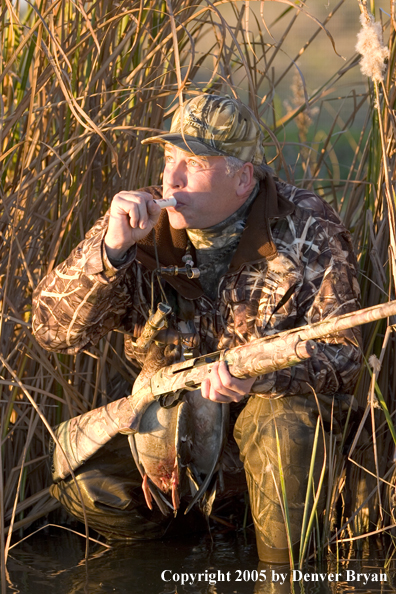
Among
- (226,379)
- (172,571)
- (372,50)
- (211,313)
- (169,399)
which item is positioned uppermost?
(372,50)

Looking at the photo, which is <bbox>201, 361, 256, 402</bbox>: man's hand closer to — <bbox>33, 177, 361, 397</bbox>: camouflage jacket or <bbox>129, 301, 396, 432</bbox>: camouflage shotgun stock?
<bbox>129, 301, 396, 432</bbox>: camouflage shotgun stock

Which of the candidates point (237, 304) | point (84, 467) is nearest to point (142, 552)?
point (84, 467)

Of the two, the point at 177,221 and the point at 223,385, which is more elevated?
the point at 177,221

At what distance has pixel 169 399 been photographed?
2.50 metres

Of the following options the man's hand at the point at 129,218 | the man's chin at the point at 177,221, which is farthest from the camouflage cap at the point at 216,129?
the man's hand at the point at 129,218

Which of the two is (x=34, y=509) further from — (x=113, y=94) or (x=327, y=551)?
→ (x=113, y=94)

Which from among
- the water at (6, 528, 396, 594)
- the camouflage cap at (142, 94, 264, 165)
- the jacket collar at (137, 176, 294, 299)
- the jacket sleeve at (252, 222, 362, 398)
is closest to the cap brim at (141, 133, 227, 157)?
the camouflage cap at (142, 94, 264, 165)

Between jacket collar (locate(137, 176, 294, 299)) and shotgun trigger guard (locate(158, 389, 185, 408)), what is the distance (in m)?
0.38

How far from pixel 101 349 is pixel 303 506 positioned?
0.98 metres

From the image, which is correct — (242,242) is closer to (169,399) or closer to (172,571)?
(169,399)

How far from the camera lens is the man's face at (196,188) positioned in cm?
265

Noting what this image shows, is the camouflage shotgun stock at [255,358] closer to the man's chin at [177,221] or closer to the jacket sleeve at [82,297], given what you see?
the jacket sleeve at [82,297]

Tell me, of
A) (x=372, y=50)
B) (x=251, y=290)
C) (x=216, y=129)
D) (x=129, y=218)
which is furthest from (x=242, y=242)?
(x=372, y=50)

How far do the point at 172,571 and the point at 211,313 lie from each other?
832mm
